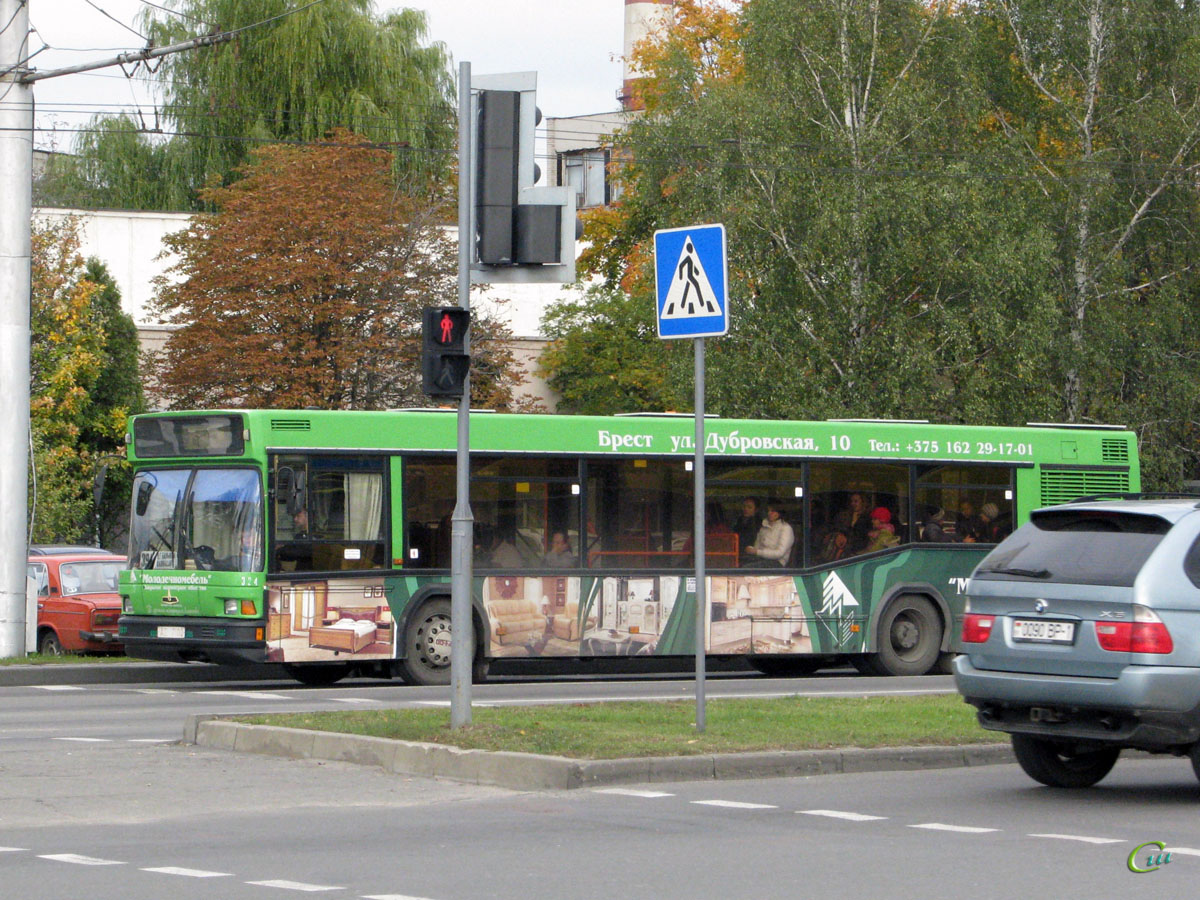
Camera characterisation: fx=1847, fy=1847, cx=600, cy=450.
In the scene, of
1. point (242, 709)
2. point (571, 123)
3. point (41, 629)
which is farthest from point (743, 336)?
point (571, 123)

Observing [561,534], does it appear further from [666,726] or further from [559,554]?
[666,726]

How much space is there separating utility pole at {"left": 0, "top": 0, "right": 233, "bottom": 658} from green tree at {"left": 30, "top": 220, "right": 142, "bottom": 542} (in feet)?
44.3

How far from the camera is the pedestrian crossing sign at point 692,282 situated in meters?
12.8

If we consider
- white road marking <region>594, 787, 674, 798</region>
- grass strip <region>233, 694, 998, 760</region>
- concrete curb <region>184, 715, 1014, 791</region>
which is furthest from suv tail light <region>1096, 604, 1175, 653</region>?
white road marking <region>594, 787, 674, 798</region>

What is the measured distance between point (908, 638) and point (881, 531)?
4.55 ft

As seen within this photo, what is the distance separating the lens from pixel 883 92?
1428 inches

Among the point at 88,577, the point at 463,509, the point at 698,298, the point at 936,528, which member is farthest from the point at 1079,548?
the point at 88,577

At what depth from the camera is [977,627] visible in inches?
434

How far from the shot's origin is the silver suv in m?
10.2

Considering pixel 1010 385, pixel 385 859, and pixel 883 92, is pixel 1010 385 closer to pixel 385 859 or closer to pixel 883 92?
pixel 883 92

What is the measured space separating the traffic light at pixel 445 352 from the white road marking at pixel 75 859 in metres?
4.47

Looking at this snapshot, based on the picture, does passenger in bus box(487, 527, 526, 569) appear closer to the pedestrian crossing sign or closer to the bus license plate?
the pedestrian crossing sign

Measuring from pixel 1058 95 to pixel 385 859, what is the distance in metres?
33.6

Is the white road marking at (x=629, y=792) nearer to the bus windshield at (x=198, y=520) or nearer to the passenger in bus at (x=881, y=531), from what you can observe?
the bus windshield at (x=198, y=520)
